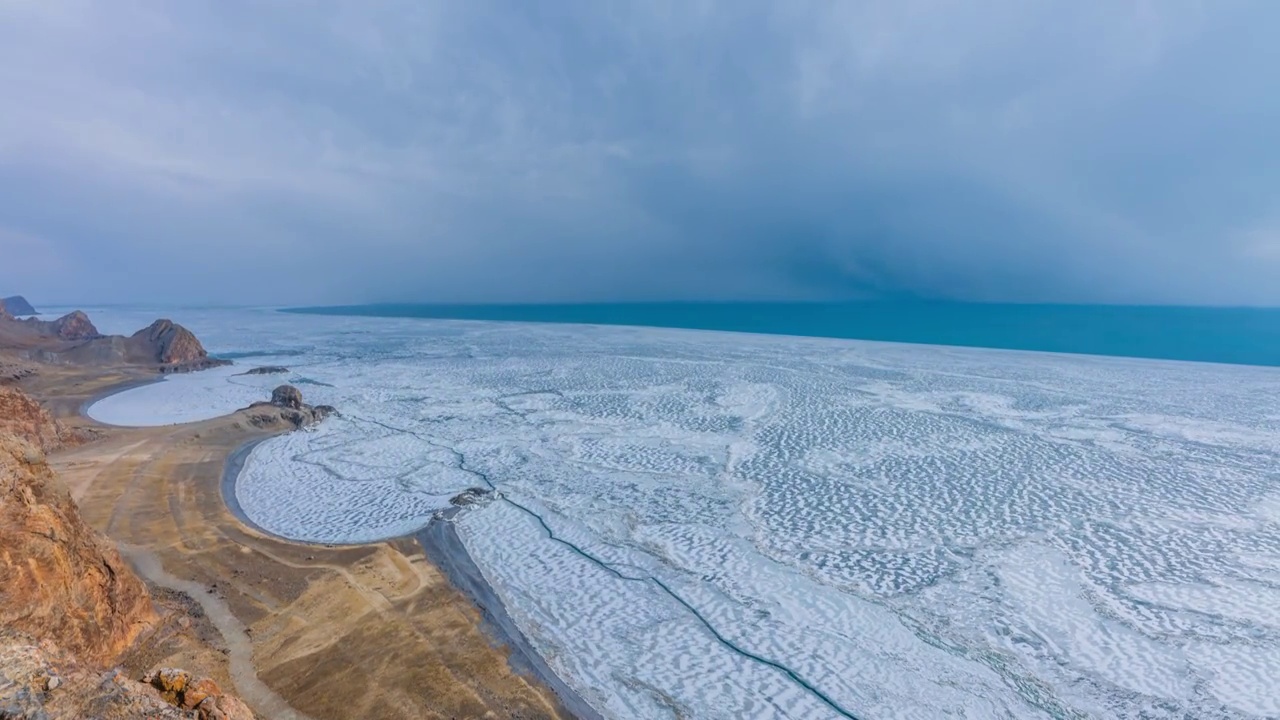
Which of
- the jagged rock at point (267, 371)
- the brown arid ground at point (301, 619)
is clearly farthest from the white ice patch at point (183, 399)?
the brown arid ground at point (301, 619)

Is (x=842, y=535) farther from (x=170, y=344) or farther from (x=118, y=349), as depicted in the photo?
(x=118, y=349)

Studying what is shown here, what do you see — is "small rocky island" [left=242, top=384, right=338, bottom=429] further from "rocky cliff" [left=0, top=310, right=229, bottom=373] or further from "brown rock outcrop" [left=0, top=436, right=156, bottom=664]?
"rocky cliff" [left=0, top=310, right=229, bottom=373]

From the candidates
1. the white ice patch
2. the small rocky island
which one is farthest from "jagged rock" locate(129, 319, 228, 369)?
the small rocky island

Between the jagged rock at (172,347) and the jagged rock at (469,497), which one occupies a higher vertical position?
the jagged rock at (172,347)

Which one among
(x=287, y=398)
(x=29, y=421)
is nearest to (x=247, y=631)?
(x=29, y=421)

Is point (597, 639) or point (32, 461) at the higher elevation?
point (32, 461)

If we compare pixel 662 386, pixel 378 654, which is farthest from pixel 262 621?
pixel 662 386

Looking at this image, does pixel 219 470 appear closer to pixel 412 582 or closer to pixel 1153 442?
pixel 412 582

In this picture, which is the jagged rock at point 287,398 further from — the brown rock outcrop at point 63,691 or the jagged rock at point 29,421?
the brown rock outcrop at point 63,691
